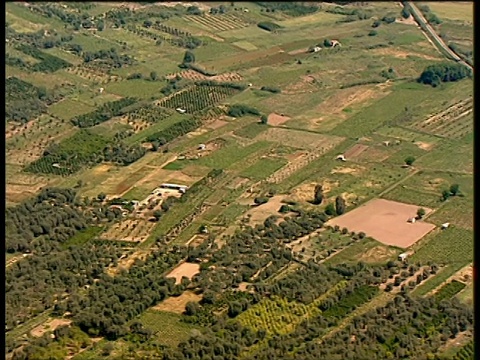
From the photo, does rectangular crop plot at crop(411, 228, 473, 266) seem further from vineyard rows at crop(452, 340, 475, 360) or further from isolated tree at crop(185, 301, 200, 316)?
isolated tree at crop(185, 301, 200, 316)

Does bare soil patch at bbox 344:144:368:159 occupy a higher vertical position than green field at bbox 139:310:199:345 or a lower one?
higher

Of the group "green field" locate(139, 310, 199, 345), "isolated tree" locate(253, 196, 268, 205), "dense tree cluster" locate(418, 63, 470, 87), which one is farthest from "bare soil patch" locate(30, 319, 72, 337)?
"dense tree cluster" locate(418, 63, 470, 87)

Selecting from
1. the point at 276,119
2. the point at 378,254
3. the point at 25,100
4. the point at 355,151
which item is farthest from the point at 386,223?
the point at 25,100

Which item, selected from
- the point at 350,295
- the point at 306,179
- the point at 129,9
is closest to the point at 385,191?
the point at 306,179

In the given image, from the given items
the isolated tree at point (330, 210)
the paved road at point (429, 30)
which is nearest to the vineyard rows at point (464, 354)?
the isolated tree at point (330, 210)

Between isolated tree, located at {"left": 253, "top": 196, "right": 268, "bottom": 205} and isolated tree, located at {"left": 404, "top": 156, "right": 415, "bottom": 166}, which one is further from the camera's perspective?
isolated tree, located at {"left": 404, "top": 156, "right": 415, "bottom": 166}

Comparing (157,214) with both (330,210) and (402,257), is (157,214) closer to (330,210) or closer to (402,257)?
(330,210)

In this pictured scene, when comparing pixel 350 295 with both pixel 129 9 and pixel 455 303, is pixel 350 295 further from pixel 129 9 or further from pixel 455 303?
pixel 129 9
